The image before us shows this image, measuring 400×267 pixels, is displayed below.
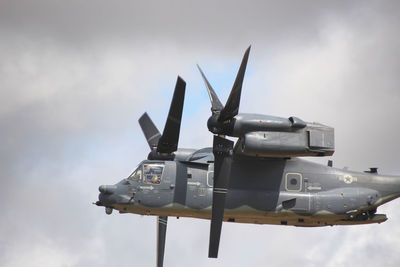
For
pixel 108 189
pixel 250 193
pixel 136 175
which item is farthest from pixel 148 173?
pixel 250 193

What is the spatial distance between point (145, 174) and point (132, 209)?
1981 millimetres

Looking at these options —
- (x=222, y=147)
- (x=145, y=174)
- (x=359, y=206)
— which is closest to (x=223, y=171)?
(x=222, y=147)

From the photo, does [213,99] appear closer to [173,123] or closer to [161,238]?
[173,123]

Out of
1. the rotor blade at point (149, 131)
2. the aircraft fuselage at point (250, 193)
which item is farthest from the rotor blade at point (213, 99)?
the rotor blade at point (149, 131)

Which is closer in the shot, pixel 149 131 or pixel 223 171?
pixel 223 171

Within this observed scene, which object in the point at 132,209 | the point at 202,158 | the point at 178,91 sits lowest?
the point at 132,209

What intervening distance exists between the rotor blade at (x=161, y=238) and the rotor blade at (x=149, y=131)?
13.8ft

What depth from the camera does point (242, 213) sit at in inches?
1876

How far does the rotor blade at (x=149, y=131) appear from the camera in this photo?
5116cm

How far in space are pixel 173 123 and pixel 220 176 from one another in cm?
385

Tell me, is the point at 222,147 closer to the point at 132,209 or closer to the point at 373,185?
the point at 132,209

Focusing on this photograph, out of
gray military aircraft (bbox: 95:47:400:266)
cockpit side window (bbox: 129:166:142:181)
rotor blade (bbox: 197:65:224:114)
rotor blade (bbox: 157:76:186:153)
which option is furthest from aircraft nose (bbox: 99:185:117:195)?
rotor blade (bbox: 197:65:224:114)

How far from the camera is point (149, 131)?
51.5 meters

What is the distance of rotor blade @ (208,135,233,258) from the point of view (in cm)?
4634
